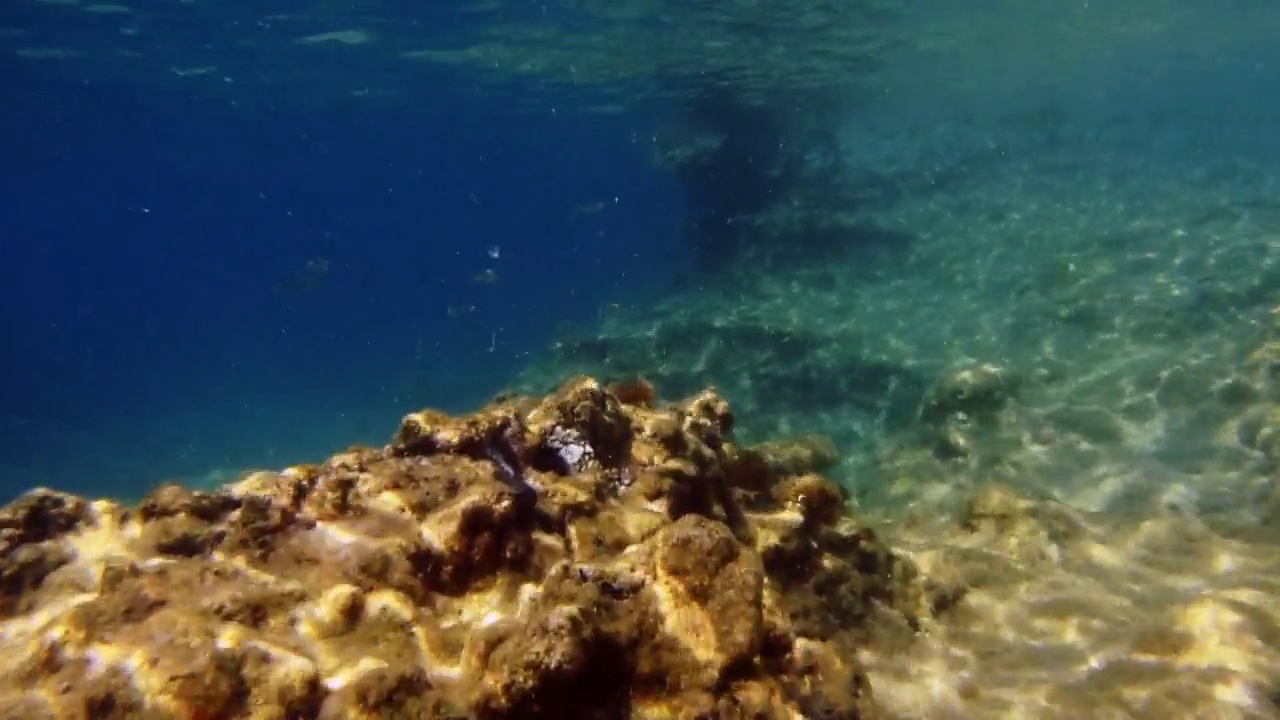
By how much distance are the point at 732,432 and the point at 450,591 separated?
33.5ft

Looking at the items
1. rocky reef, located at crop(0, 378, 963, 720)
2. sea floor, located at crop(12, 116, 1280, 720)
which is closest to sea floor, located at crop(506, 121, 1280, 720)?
sea floor, located at crop(12, 116, 1280, 720)

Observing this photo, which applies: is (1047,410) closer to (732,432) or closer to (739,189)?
(732,432)

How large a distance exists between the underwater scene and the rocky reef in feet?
0.06

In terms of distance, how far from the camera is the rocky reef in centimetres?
292

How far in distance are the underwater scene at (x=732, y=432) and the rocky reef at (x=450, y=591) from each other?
0.02 meters

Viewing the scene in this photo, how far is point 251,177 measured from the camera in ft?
249

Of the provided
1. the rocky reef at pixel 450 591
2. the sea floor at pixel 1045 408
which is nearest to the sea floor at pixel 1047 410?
the sea floor at pixel 1045 408

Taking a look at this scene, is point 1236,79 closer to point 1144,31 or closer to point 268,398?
point 1144,31

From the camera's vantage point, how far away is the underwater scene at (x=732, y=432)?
10.7ft

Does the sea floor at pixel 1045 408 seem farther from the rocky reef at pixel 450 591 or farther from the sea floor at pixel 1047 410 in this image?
the rocky reef at pixel 450 591

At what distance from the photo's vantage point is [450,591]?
12.0 ft

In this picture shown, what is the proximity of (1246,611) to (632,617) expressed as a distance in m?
4.32

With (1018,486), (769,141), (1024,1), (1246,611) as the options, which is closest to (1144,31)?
(1024,1)

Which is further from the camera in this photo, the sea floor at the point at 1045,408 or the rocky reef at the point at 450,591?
the sea floor at the point at 1045,408
